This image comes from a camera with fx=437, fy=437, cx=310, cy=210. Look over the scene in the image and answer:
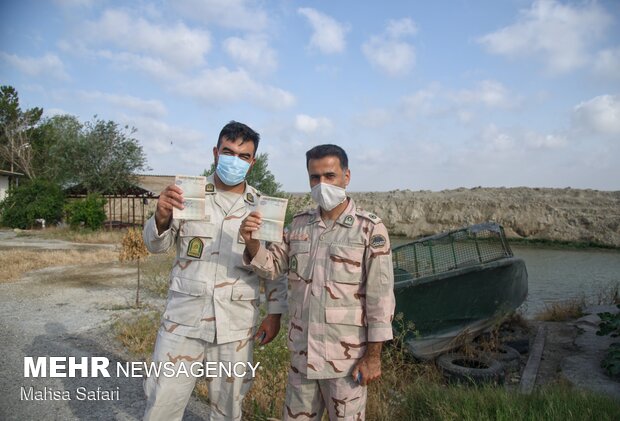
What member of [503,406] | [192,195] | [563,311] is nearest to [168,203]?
[192,195]

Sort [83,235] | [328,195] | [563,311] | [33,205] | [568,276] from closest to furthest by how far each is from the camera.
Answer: [328,195], [563,311], [568,276], [83,235], [33,205]

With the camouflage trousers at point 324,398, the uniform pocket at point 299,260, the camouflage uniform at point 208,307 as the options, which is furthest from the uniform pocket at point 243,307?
the camouflage trousers at point 324,398

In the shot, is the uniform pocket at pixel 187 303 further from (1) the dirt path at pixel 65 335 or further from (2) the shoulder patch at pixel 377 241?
(1) the dirt path at pixel 65 335

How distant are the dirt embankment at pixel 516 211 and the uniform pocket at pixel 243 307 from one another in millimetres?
22947

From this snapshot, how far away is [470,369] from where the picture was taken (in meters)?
5.32

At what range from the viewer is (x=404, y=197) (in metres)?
34.0

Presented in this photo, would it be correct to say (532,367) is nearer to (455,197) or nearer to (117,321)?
(117,321)

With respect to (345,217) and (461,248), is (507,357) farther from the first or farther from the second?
(345,217)

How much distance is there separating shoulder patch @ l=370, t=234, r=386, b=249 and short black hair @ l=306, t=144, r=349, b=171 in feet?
1.51

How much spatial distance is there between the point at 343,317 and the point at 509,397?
1784 millimetres

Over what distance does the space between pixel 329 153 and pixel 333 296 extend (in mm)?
830

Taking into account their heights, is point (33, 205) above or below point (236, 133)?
below

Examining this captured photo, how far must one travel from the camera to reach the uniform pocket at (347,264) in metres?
2.46

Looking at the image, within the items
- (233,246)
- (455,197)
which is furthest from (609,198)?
(233,246)
